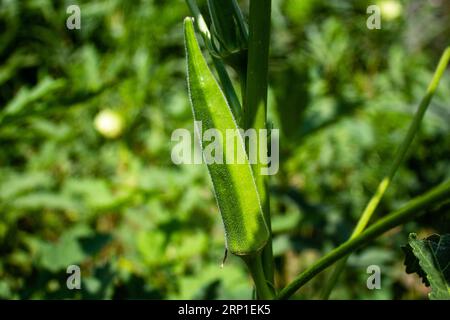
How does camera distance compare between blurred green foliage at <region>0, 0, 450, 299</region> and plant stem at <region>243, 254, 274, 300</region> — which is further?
blurred green foliage at <region>0, 0, 450, 299</region>

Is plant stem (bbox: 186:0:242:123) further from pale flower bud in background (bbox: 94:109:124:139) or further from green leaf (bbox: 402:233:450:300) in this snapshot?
pale flower bud in background (bbox: 94:109:124:139)

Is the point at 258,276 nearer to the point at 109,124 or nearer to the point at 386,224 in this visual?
the point at 386,224

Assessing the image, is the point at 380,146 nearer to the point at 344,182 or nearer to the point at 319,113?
the point at 344,182

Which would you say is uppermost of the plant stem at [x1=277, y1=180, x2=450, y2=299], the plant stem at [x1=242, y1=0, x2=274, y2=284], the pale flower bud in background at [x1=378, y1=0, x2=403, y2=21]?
the pale flower bud in background at [x1=378, y1=0, x2=403, y2=21]

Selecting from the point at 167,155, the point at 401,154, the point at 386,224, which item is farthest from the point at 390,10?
the point at 386,224

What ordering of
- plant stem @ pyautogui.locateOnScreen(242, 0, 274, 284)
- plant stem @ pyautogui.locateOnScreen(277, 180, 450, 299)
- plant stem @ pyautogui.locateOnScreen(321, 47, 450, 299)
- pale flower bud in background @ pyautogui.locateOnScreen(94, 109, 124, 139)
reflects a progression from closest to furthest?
plant stem @ pyautogui.locateOnScreen(277, 180, 450, 299)
plant stem @ pyautogui.locateOnScreen(242, 0, 274, 284)
plant stem @ pyautogui.locateOnScreen(321, 47, 450, 299)
pale flower bud in background @ pyautogui.locateOnScreen(94, 109, 124, 139)

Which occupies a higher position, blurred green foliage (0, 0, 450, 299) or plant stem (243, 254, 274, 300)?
blurred green foliage (0, 0, 450, 299)

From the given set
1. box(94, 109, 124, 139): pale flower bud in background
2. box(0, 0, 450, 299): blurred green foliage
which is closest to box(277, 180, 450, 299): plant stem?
box(0, 0, 450, 299): blurred green foliage
